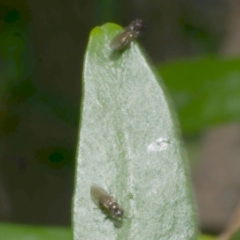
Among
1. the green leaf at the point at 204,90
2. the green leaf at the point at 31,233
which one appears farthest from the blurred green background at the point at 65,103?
the green leaf at the point at 31,233

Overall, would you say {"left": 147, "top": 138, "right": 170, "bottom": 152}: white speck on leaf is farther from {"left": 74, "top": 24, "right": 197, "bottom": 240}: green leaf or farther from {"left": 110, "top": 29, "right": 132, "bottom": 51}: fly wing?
{"left": 110, "top": 29, "right": 132, "bottom": 51}: fly wing

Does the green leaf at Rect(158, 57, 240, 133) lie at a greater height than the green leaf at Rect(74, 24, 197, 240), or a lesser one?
greater

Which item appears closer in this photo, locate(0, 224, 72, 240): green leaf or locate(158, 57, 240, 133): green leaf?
locate(0, 224, 72, 240): green leaf

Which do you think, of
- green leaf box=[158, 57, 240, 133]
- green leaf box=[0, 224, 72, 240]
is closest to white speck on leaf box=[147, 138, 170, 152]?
green leaf box=[0, 224, 72, 240]

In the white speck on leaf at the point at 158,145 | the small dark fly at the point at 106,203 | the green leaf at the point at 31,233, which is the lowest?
the green leaf at the point at 31,233

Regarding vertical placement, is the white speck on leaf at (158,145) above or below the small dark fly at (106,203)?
above

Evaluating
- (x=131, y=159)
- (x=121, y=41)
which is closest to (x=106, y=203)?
(x=131, y=159)

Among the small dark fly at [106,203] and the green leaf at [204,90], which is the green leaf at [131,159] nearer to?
the small dark fly at [106,203]

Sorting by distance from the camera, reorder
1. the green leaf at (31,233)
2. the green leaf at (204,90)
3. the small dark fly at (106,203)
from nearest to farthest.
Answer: the small dark fly at (106,203)
the green leaf at (31,233)
the green leaf at (204,90)
